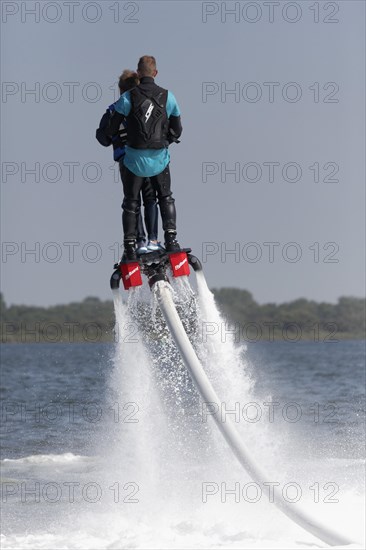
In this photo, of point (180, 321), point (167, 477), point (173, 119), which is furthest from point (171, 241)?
point (167, 477)

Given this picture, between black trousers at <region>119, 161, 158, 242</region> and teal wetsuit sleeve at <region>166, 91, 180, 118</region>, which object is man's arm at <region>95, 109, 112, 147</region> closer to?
black trousers at <region>119, 161, 158, 242</region>

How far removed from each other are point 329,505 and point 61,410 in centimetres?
1969

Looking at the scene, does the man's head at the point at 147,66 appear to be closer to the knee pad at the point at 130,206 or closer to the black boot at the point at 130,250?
the knee pad at the point at 130,206

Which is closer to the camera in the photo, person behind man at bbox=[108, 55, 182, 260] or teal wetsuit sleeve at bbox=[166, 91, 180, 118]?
person behind man at bbox=[108, 55, 182, 260]

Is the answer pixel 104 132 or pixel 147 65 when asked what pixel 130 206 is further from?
pixel 147 65

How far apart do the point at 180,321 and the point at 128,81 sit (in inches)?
103

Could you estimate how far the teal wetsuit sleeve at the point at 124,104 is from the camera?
1238cm

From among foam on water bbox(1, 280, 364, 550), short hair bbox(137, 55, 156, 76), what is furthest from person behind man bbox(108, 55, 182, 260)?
foam on water bbox(1, 280, 364, 550)

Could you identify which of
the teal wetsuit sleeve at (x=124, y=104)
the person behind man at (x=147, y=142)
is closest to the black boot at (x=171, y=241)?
the person behind man at (x=147, y=142)

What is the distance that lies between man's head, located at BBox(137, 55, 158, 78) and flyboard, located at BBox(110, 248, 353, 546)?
188cm

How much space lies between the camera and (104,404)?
35250mm

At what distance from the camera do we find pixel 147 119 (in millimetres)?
12453

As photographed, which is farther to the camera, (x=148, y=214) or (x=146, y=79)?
(x=148, y=214)

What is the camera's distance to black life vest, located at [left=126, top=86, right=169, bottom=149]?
40.7ft
